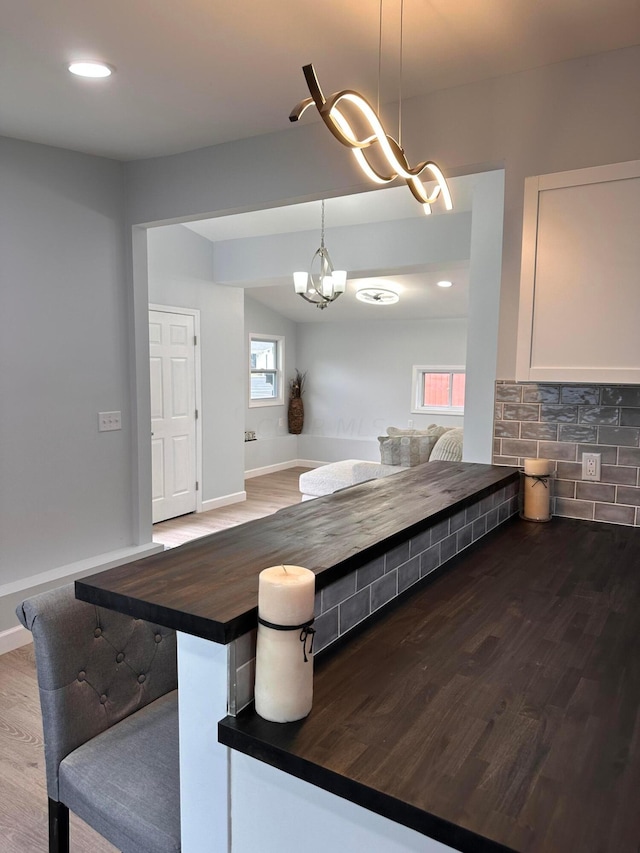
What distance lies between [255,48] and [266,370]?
21.3ft

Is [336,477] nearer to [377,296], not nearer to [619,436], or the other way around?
[377,296]

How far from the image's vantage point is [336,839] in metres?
0.89

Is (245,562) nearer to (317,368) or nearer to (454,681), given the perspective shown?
(454,681)

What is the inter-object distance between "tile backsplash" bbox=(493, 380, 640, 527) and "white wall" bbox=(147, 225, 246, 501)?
3803 millimetres

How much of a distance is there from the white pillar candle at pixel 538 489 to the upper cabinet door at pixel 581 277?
0.37 metres

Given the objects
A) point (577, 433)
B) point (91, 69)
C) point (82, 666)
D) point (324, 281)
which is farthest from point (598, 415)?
point (324, 281)

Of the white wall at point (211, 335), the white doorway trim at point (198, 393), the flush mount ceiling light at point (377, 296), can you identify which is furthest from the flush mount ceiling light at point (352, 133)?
the flush mount ceiling light at point (377, 296)

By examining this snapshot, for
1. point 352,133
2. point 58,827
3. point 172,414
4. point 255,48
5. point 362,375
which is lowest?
point 58,827

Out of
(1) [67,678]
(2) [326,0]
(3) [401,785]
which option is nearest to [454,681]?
(3) [401,785]

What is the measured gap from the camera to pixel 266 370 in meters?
8.48

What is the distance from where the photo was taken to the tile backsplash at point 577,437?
217cm

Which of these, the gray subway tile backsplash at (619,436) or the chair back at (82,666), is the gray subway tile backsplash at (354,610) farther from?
the gray subway tile backsplash at (619,436)

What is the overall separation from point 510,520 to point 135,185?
2789 millimetres

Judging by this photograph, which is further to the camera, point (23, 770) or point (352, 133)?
point (23, 770)
